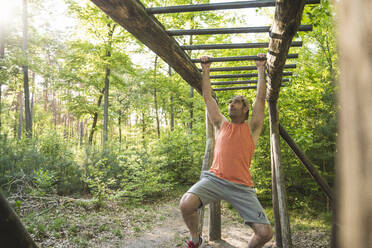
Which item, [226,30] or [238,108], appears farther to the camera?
[238,108]

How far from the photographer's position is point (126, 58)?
12.0 m

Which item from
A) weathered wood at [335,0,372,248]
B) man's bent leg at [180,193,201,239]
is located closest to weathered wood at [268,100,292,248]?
man's bent leg at [180,193,201,239]

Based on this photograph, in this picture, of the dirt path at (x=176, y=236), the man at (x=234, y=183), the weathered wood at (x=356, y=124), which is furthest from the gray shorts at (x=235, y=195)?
the dirt path at (x=176, y=236)

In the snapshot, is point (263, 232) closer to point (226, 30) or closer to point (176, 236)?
point (226, 30)

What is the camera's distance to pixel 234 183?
8.61 ft

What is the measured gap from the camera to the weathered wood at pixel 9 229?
926mm

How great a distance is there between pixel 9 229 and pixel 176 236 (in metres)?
5.12

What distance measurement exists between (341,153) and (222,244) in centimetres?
533

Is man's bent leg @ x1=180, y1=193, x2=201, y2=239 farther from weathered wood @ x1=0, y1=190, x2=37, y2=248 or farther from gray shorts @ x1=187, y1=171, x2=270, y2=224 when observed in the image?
weathered wood @ x1=0, y1=190, x2=37, y2=248

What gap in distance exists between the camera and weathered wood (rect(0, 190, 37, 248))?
93 centimetres

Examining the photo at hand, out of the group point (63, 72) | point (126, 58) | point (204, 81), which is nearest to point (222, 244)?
point (204, 81)

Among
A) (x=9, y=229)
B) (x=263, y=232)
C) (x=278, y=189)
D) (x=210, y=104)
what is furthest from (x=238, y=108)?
(x=9, y=229)

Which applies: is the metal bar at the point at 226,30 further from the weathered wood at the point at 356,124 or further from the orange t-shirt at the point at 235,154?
the weathered wood at the point at 356,124

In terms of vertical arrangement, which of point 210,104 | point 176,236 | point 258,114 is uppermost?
point 210,104
